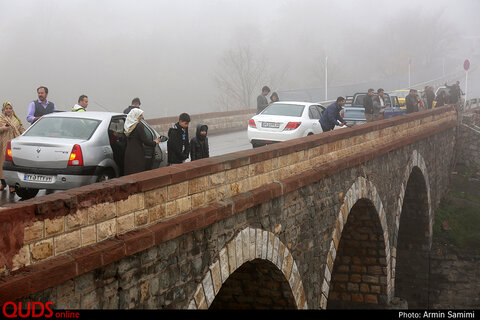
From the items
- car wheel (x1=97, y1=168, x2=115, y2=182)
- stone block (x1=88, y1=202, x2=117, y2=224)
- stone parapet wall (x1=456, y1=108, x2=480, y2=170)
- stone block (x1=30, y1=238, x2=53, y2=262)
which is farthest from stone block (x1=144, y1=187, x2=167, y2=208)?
stone parapet wall (x1=456, y1=108, x2=480, y2=170)

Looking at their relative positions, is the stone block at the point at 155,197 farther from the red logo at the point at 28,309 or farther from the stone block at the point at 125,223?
the red logo at the point at 28,309

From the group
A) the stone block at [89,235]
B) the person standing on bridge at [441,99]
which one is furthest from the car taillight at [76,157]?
the person standing on bridge at [441,99]

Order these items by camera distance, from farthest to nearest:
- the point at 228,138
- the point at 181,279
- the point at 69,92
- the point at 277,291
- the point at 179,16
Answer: the point at 179,16 → the point at 69,92 → the point at 228,138 → the point at 277,291 → the point at 181,279

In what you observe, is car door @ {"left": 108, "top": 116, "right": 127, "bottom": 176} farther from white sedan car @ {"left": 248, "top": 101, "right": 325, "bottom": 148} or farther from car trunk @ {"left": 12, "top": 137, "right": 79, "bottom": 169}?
white sedan car @ {"left": 248, "top": 101, "right": 325, "bottom": 148}

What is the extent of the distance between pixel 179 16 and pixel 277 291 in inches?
3228

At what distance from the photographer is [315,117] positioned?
16.3m

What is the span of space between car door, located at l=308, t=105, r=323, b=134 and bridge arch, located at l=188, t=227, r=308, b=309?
626 cm

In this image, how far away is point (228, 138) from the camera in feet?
71.8

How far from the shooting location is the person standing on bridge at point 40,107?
10641mm

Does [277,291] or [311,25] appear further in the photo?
[311,25]

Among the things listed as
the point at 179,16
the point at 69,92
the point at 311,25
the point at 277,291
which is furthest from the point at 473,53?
the point at 277,291

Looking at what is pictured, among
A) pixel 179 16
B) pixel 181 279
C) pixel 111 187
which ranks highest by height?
pixel 179 16

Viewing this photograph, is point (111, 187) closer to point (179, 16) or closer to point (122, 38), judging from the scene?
point (122, 38)

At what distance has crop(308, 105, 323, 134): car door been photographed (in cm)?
1593
